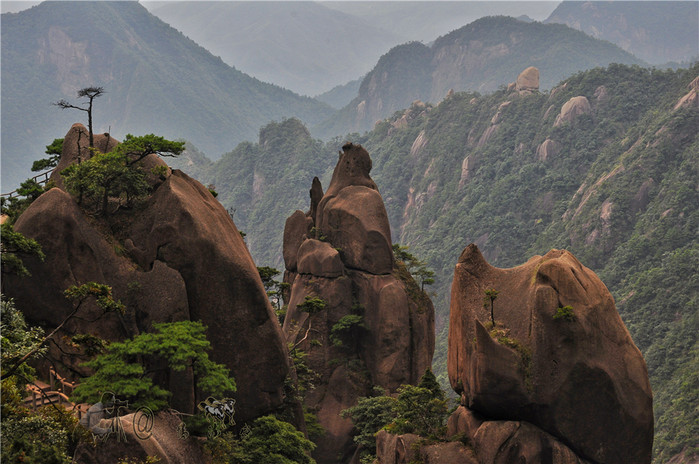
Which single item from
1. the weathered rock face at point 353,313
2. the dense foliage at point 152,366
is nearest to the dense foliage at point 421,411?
the weathered rock face at point 353,313

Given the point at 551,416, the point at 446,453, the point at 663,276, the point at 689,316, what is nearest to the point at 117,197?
the point at 446,453

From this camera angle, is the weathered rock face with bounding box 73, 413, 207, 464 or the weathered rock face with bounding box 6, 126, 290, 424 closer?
the weathered rock face with bounding box 73, 413, 207, 464

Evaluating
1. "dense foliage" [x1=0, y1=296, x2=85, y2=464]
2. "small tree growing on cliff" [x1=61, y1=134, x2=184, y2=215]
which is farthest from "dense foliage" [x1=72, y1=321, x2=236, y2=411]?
"small tree growing on cliff" [x1=61, y1=134, x2=184, y2=215]

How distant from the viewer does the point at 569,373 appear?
22906 millimetres

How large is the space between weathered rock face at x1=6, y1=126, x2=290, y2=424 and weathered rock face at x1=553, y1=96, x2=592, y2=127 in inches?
4766

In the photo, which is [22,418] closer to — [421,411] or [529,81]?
[421,411]

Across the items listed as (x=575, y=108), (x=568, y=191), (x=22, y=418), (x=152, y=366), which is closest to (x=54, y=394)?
(x=152, y=366)

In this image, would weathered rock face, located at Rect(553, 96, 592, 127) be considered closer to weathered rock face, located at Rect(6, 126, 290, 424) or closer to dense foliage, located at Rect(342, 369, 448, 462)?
dense foliage, located at Rect(342, 369, 448, 462)

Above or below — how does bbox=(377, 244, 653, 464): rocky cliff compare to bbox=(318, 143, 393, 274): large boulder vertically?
below

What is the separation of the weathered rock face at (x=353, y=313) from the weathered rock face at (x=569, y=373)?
51.5ft

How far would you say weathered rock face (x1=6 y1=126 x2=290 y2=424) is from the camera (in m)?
22.1

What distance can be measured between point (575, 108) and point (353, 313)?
107418 millimetres

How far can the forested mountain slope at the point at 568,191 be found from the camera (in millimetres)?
74625

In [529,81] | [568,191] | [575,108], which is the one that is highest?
[529,81]
